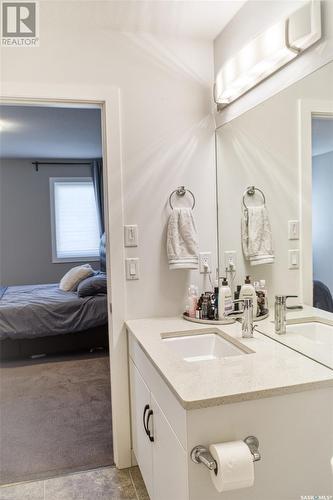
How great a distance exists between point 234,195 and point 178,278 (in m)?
0.57

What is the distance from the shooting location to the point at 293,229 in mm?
1658

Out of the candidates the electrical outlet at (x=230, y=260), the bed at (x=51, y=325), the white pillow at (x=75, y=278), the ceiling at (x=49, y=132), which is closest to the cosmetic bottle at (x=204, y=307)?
the electrical outlet at (x=230, y=260)

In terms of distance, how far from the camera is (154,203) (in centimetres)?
218

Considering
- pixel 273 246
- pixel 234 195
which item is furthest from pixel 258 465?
pixel 234 195

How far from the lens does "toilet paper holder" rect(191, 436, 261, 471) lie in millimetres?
1127

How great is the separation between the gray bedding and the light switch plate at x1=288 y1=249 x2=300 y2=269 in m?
2.85

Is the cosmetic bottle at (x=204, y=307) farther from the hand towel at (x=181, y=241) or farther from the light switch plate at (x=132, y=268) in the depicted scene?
the light switch plate at (x=132, y=268)

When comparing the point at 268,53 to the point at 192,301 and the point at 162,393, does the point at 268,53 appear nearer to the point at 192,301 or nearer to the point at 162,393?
the point at 192,301

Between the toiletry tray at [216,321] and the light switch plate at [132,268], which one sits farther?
the light switch plate at [132,268]

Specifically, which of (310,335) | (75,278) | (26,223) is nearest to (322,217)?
(310,335)

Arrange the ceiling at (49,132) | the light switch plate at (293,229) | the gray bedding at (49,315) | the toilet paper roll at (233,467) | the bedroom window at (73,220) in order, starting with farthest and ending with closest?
the bedroom window at (73,220), the gray bedding at (49,315), the ceiling at (49,132), the light switch plate at (293,229), the toilet paper roll at (233,467)

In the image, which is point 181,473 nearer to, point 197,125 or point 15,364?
point 197,125

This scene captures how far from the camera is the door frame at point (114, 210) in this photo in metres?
2.01

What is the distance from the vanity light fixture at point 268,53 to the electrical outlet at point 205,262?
0.84 m
